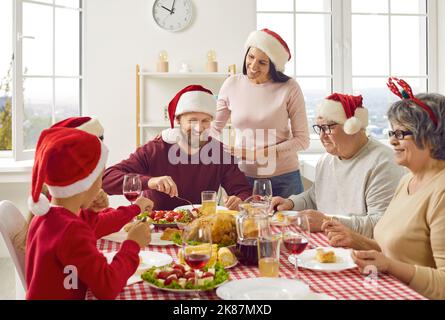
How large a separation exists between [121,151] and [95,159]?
122 inches

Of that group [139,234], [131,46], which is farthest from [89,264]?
[131,46]

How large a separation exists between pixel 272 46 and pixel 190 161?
797mm

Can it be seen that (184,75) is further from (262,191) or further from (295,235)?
(295,235)

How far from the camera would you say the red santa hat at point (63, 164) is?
57.9 inches

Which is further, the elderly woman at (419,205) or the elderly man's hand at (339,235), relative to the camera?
the elderly man's hand at (339,235)

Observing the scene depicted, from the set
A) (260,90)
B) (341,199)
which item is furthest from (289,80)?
(341,199)

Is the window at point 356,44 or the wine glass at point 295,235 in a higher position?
the window at point 356,44

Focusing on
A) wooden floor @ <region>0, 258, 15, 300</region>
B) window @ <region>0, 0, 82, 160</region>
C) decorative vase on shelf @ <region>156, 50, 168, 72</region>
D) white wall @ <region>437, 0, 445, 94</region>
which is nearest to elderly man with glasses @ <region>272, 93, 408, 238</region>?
wooden floor @ <region>0, 258, 15, 300</region>

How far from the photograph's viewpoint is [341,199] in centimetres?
259

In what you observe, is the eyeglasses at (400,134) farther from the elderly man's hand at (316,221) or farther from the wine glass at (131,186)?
the wine glass at (131,186)

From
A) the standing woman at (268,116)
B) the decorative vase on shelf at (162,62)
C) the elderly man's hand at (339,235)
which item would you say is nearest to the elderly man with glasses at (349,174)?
the elderly man's hand at (339,235)

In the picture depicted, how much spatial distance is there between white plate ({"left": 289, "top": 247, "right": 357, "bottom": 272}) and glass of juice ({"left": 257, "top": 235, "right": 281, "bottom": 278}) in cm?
15

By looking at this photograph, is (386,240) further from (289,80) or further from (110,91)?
(110,91)

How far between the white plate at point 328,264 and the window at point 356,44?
3202 mm
